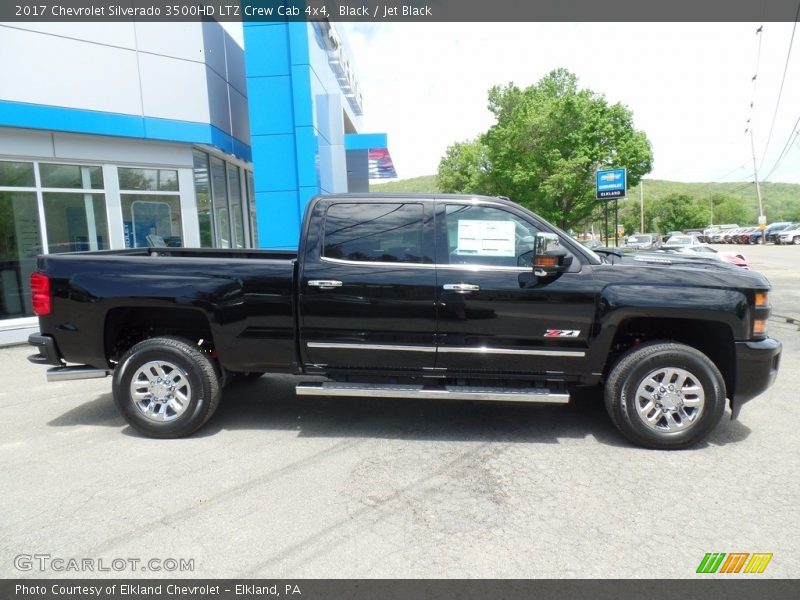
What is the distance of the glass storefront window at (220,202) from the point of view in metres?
14.3

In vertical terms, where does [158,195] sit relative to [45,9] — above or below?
below

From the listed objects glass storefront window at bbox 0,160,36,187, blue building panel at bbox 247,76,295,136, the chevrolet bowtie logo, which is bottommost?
the chevrolet bowtie logo

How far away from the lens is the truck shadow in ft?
15.1

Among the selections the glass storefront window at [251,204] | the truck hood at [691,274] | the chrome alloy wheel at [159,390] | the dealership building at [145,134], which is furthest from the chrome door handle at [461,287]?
the glass storefront window at [251,204]

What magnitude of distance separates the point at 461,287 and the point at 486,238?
496 millimetres

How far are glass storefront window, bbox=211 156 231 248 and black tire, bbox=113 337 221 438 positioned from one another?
33.8 feet

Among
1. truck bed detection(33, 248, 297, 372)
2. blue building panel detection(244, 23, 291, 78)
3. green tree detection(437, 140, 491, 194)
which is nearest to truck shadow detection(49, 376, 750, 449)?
truck bed detection(33, 248, 297, 372)

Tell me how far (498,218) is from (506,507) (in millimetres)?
2288

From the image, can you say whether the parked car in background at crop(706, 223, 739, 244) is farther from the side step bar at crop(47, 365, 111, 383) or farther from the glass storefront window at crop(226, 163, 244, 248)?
the side step bar at crop(47, 365, 111, 383)

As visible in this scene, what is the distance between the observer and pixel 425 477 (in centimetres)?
382

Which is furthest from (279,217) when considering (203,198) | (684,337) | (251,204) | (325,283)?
(684,337)

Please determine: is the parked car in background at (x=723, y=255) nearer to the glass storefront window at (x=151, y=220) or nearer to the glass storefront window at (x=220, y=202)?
the glass storefront window at (x=220, y=202)

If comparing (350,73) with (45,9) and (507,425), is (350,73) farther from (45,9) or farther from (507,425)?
(507,425)
